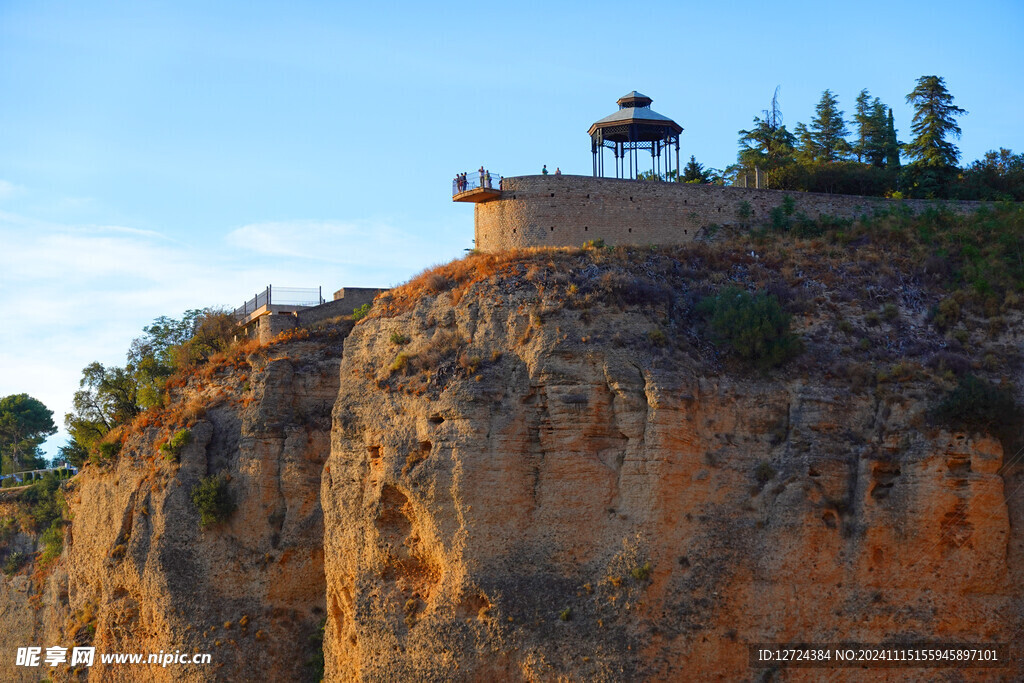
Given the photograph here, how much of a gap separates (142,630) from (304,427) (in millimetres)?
6648

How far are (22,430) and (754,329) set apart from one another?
46335mm

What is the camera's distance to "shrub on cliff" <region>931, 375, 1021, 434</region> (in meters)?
28.1

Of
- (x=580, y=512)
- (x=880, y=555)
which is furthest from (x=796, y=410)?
(x=580, y=512)

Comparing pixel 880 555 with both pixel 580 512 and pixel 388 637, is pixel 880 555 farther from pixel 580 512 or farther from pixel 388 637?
pixel 388 637

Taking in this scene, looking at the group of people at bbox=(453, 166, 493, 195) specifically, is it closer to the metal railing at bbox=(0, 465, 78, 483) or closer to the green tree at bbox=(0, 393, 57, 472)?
the metal railing at bbox=(0, 465, 78, 483)

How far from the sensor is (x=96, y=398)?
136ft

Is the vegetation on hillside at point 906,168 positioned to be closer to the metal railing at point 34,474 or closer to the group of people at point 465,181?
the group of people at point 465,181

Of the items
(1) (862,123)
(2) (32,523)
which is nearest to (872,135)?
(1) (862,123)

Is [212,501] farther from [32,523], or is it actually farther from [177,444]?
[32,523]

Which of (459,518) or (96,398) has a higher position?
(96,398)

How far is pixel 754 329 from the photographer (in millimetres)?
29562

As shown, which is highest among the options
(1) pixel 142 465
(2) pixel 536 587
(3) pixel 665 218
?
(3) pixel 665 218

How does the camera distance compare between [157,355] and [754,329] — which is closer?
[754,329]

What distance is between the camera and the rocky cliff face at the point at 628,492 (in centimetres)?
2725
